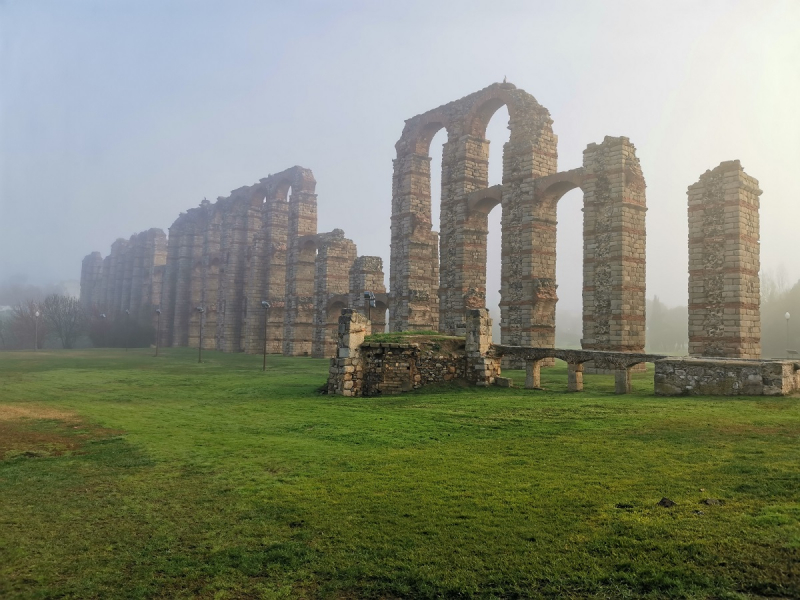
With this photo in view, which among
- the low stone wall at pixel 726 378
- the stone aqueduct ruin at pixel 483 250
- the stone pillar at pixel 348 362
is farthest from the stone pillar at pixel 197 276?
the low stone wall at pixel 726 378

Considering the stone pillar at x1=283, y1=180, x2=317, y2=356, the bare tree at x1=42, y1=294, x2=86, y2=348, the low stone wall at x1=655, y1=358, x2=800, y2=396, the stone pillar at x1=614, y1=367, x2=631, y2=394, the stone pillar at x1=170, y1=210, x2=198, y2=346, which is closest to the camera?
the low stone wall at x1=655, y1=358, x2=800, y2=396

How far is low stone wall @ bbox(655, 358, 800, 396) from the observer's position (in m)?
11.3

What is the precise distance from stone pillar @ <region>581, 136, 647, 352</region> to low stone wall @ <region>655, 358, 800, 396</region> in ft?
30.6

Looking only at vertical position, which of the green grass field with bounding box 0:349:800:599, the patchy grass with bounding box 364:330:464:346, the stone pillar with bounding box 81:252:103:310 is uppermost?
the stone pillar with bounding box 81:252:103:310

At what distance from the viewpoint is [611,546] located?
14.7ft

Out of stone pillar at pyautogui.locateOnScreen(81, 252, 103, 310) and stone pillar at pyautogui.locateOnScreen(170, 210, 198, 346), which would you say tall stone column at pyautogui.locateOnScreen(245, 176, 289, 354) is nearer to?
stone pillar at pyautogui.locateOnScreen(170, 210, 198, 346)

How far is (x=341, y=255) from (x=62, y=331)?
34.3 meters

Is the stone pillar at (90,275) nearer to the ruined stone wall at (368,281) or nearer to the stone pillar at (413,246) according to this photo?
the ruined stone wall at (368,281)

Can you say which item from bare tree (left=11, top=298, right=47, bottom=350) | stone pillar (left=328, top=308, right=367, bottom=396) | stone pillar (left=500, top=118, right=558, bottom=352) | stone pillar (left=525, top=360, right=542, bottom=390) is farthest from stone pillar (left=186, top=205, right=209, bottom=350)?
stone pillar (left=525, top=360, right=542, bottom=390)

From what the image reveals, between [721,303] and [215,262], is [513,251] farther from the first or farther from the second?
[215,262]

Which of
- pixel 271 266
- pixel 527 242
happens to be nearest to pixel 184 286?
pixel 271 266

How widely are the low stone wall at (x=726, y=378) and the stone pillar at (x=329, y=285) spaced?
25213 millimetres

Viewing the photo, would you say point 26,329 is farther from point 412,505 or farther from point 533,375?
point 412,505

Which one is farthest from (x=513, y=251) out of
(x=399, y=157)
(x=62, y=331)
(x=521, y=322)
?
(x=62, y=331)
